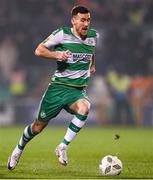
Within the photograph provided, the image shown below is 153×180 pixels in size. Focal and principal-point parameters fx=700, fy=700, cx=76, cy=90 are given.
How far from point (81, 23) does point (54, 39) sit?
389mm

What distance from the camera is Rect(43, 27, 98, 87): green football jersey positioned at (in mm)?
8703

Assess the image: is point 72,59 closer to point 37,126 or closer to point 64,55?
point 64,55

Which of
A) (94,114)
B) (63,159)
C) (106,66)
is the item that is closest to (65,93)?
(63,159)

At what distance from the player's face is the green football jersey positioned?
9 cm

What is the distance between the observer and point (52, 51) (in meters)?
8.59

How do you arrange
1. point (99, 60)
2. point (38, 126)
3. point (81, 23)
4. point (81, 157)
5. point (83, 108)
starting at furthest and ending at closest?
point (99, 60), point (81, 157), point (38, 126), point (81, 23), point (83, 108)

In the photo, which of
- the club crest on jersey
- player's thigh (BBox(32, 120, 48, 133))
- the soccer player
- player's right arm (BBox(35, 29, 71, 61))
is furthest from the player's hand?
player's thigh (BBox(32, 120, 48, 133))

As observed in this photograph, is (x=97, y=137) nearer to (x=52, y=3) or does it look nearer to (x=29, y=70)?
(x=29, y=70)

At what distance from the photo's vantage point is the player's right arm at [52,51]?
8.27 meters

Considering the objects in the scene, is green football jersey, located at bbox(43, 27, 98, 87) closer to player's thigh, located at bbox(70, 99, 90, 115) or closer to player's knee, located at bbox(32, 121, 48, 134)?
player's thigh, located at bbox(70, 99, 90, 115)

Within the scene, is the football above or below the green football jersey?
below

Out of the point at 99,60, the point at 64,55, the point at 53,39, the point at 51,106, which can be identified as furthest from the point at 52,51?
the point at 99,60

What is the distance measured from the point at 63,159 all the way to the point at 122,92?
44.5 ft

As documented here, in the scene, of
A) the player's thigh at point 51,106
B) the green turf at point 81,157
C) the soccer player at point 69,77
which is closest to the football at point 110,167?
the green turf at point 81,157
